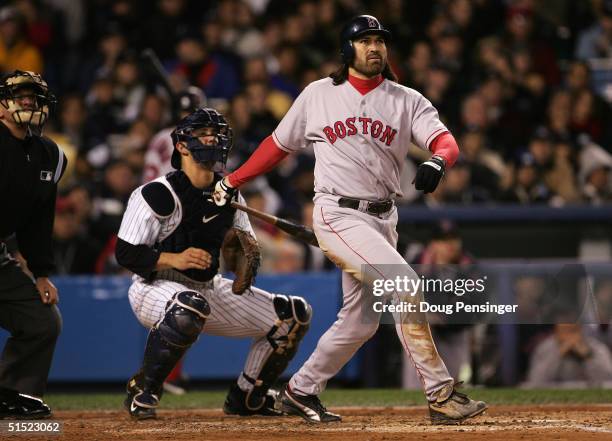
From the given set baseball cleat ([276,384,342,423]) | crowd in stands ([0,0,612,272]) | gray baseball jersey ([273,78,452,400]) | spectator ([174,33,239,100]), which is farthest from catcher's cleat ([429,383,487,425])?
spectator ([174,33,239,100])

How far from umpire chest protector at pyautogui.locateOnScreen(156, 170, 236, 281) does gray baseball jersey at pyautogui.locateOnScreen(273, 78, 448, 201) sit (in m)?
0.64

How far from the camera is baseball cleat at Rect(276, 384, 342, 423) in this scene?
21.7 feet

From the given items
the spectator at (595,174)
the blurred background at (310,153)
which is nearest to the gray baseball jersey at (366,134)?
the blurred background at (310,153)

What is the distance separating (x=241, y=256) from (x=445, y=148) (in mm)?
1317

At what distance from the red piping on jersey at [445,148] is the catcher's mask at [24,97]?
219 cm

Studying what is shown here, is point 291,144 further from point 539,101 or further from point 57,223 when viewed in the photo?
point 539,101

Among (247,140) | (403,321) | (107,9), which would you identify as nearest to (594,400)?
(403,321)

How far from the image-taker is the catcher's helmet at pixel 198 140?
673cm

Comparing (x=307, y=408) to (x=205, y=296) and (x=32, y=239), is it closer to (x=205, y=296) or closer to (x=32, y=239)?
(x=205, y=296)

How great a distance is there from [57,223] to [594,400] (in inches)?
185

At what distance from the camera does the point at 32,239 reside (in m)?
7.06

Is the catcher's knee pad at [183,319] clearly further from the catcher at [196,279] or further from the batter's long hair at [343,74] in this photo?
the batter's long hair at [343,74]

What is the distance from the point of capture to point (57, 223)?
1027cm

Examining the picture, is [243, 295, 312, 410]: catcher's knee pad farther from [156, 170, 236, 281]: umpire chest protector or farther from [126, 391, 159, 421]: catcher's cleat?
[126, 391, 159, 421]: catcher's cleat
